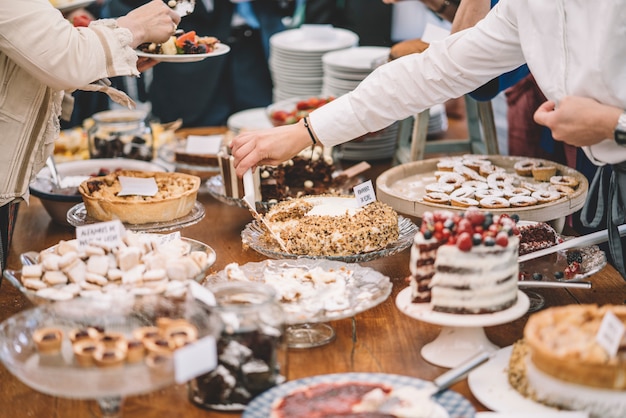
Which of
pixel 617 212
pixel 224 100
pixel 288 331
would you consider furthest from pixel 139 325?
pixel 224 100

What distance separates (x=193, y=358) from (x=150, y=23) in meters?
1.52

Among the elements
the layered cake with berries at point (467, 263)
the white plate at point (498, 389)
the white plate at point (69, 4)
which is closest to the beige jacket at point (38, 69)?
the layered cake with berries at point (467, 263)

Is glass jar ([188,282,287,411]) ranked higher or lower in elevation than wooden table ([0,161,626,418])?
higher

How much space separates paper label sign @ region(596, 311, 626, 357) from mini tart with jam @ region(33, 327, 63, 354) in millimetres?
1080

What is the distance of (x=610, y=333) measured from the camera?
158 centimetres

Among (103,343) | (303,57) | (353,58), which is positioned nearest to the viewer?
(103,343)

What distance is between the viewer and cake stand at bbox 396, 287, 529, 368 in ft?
6.04

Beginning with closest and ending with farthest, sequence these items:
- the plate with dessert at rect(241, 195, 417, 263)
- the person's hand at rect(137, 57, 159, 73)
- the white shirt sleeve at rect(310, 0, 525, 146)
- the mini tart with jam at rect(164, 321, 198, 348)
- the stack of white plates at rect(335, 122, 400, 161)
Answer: the mini tart with jam at rect(164, 321, 198, 348) < the plate with dessert at rect(241, 195, 417, 263) < the white shirt sleeve at rect(310, 0, 525, 146) < the person's hand at rect(137, 57, 159, 73) < the stack of white plates at rect(335, 122, 400, 161)

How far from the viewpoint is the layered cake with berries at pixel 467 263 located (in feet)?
5.98

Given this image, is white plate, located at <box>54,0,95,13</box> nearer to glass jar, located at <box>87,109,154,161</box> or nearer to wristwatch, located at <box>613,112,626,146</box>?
glass jar, located at <box>87,109,154,161</box>

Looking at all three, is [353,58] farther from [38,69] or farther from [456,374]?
[456,374]

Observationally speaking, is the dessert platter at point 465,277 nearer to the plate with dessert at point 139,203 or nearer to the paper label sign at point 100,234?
the paper label sign at point 100,234

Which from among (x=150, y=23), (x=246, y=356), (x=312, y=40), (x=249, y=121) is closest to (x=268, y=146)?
(x=150, y=23)

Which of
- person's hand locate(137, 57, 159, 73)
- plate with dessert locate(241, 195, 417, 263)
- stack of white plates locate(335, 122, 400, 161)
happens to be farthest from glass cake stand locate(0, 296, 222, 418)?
stack of white plates locate(335, 122, 400, 161)
